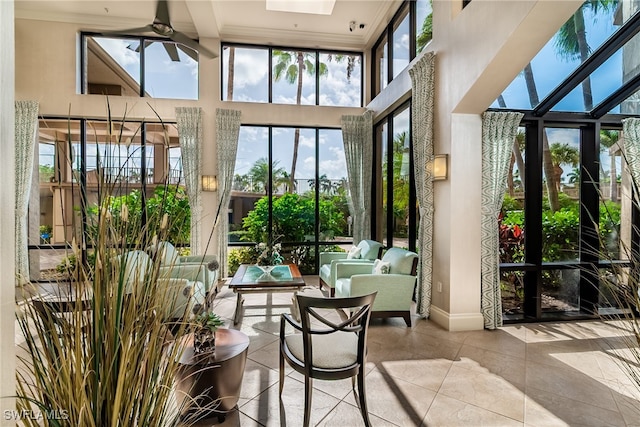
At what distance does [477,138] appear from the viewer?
3.85 metres

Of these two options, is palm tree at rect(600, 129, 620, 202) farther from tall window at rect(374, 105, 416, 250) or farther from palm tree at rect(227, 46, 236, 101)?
palm tree at rect(227, 46, 236, 101)

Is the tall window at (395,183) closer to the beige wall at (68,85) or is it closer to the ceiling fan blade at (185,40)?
the beige wall at (68,85)

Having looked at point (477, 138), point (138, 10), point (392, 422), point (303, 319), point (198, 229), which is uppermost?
point (138, 10)

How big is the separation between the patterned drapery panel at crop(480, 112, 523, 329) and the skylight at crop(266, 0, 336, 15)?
283cm

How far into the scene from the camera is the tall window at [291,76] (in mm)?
6555

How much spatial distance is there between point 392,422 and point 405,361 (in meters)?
0.91

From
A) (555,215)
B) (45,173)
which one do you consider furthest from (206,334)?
(45,173)

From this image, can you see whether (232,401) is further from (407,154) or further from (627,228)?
(627,228)

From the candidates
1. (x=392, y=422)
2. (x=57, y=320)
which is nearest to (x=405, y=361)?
(x=392, y=422)

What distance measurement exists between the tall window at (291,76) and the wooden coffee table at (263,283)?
3.71m

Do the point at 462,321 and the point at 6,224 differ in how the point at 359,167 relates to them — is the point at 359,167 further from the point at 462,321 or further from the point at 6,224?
the point at 6,224

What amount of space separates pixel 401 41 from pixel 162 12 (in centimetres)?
352

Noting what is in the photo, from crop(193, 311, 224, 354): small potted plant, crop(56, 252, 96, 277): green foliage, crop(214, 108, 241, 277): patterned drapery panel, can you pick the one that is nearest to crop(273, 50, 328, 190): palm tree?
crop(214, 108, 241, 277): patterned drapery panel

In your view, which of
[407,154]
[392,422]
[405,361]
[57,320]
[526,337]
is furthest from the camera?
[407,154]
